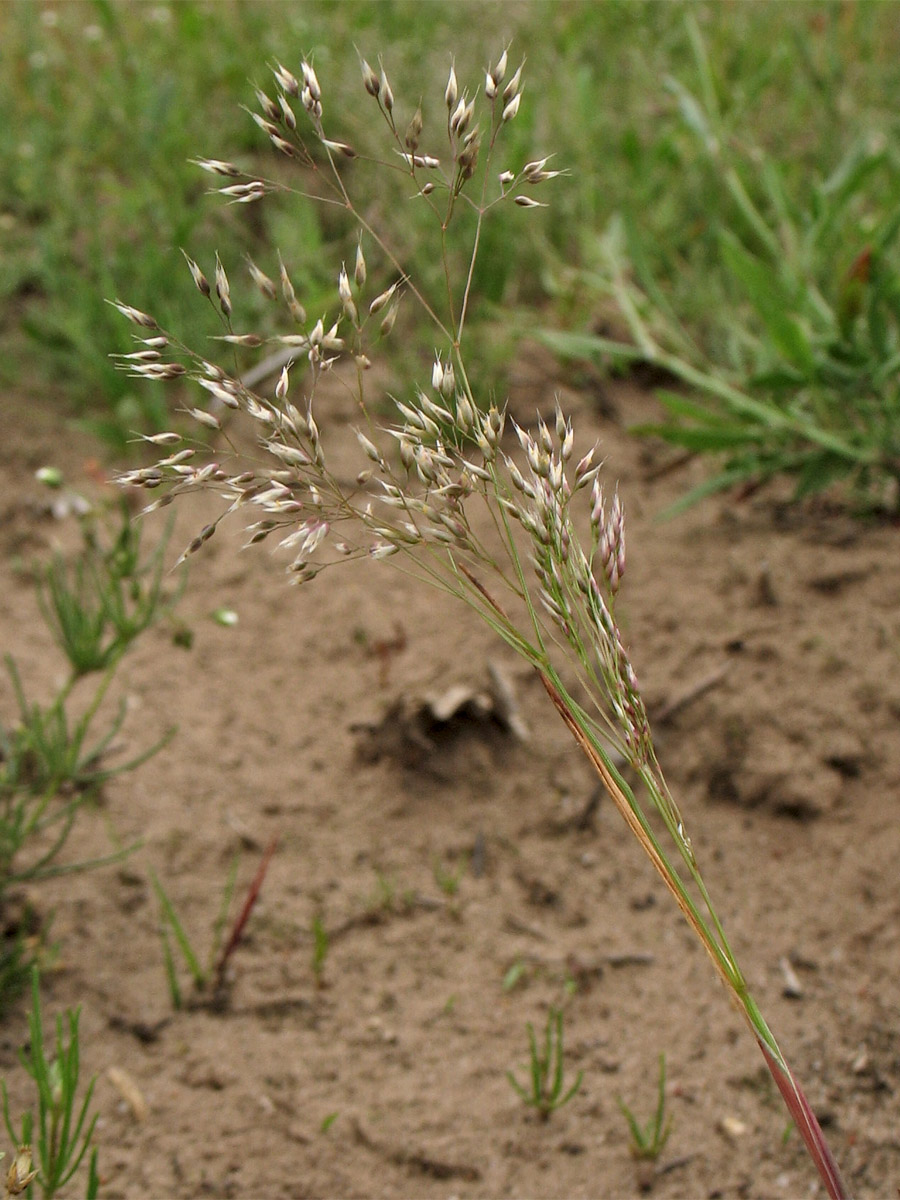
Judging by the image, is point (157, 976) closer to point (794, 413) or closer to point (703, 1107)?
point (703, 1107)

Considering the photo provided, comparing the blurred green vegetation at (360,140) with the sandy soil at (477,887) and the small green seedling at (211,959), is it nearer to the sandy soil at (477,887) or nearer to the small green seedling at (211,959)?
the sandy soil at (477,887)

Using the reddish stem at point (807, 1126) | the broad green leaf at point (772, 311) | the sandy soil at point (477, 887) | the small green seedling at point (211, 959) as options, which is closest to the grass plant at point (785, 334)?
the broad green leaf at point (772, 311)

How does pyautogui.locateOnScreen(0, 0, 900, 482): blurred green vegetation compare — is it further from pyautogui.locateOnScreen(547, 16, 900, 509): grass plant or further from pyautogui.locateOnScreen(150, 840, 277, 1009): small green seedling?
pyautogui.locateOnScreen(150, 840, 277, 1009): small green seedling

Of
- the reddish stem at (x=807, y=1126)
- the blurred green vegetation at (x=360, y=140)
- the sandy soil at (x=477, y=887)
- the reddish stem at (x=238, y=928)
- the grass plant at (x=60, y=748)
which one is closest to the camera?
the reddish stem at (x=807, y=1126)

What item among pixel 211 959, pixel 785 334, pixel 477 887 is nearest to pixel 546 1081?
pixel 477 887

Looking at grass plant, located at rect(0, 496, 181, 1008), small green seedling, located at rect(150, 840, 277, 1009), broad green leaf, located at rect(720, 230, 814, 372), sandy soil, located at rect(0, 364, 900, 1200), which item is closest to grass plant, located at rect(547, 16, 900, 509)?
broad green leaf, located at rect(720, 230, 814, 372)

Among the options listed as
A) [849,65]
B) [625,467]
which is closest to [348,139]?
[625,467]
